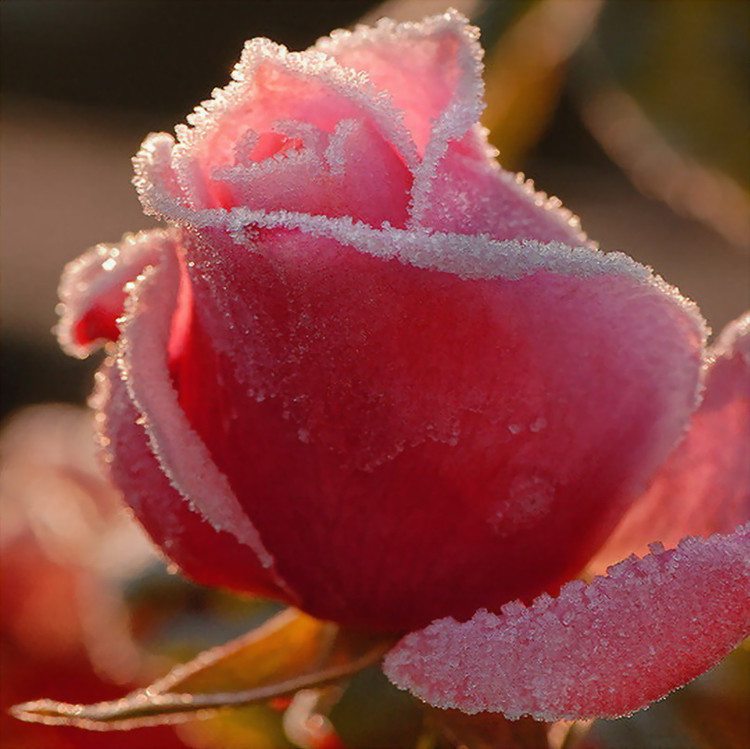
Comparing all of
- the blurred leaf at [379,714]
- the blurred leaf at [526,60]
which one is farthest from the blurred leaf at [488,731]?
the blurred leaf at [526,60]

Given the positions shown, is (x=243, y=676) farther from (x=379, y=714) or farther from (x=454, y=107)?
(x=454, y=107)

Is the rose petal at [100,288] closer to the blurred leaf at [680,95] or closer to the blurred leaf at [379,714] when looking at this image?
the blurred leaf at [379,714]

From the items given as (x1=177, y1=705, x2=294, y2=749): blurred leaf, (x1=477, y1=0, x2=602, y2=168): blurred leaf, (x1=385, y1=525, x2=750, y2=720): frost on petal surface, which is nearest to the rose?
(x1=385, y1=525, x2=750, y2=720): frost on petal surface

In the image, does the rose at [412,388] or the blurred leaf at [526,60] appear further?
the blurred leaf at [526,60]

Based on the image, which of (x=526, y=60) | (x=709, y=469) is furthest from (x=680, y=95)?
(x=709, y=469)

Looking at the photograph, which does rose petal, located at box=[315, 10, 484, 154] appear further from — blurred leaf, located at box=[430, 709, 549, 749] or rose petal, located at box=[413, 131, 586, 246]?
blurred leaf, located at box=[430, 709, 549, 749]

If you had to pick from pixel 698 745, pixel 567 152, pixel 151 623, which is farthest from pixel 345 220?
pixel 567 152
